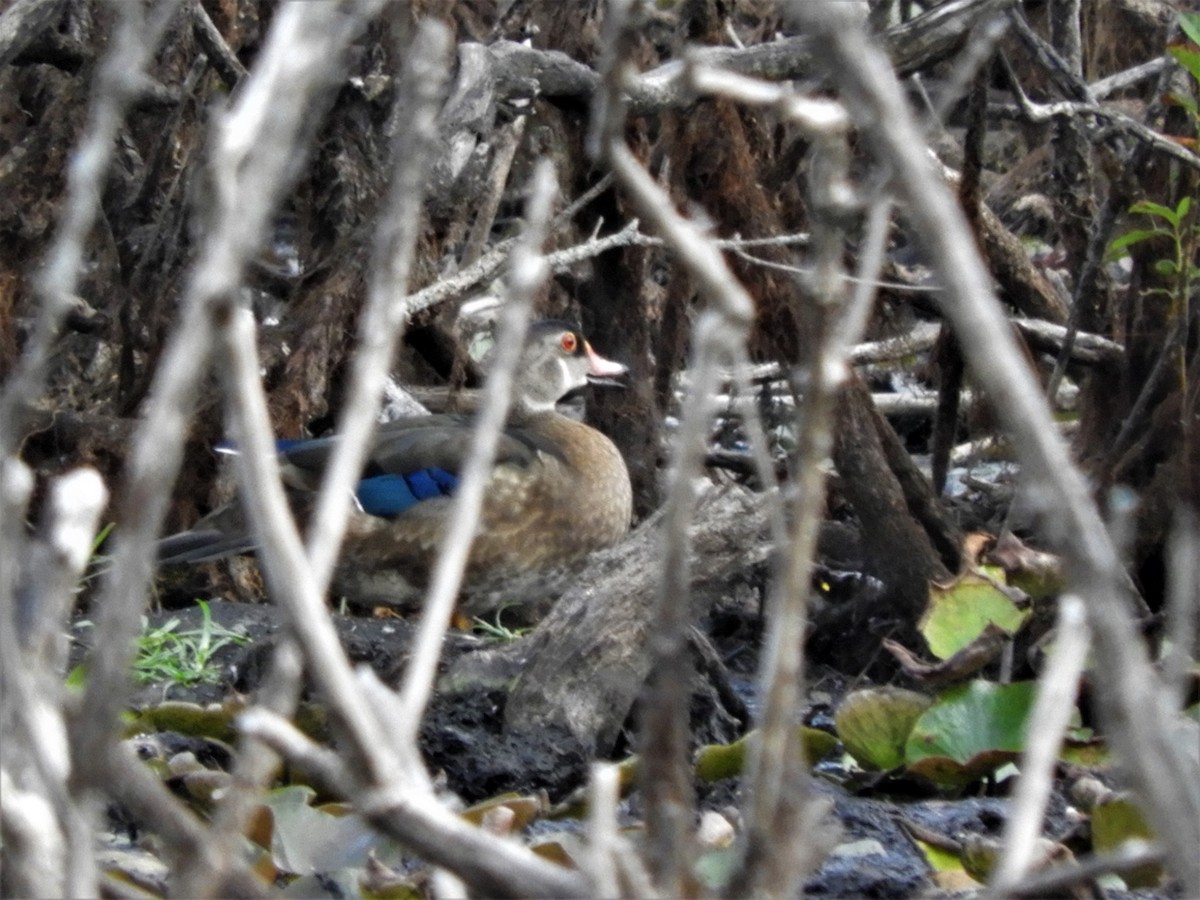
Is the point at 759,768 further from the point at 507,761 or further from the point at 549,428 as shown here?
the point at 549,428

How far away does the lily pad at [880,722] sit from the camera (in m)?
3.34

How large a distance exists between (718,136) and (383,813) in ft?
12.5

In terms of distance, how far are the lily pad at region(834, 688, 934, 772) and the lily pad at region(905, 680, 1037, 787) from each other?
5cm

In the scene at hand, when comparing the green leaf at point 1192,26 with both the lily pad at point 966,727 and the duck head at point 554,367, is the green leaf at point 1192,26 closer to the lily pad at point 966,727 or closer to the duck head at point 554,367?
the lily pad at point 966,727

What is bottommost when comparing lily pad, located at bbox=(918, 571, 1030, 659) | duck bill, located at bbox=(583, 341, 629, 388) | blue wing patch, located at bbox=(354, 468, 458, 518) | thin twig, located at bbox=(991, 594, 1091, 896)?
lily pad, located at bbox=(918, 571, 1030, 659)

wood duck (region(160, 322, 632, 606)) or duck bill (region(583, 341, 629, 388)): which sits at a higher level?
duck bill (region(583, 341, 629, 388))

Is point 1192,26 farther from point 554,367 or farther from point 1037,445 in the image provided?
point 1037,445

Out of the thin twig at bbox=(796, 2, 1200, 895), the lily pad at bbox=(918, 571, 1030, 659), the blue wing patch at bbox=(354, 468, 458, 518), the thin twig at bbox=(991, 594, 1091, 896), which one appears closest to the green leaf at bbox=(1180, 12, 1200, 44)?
the lily pad at bbox=(918, 571, 1030, 659)

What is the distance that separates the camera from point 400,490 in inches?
205

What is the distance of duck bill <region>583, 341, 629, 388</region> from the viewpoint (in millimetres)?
5660

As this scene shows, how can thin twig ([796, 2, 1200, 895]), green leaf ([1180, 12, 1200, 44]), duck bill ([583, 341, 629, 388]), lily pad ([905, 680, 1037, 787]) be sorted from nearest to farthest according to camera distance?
thin twig ([796, 2, 1200, 895]) < lily pad ([905, 680, 1037, 787]) < green leaf ([1180, 12, 1200, 44]) < duck bill ([583, 341, 629, 388])

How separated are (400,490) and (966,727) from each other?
230cm

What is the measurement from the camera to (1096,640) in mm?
1013

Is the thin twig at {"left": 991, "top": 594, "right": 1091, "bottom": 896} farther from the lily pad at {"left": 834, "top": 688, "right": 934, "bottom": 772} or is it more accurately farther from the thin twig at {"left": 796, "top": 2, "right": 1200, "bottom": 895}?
the lily pad at {"left": 834, "top": 688, "right": 934, "bottom": 772}
